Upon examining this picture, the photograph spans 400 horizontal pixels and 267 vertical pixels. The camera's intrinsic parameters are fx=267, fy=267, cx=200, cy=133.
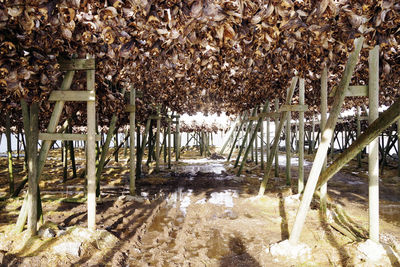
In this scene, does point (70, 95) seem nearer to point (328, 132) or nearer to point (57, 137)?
point (57, 137)

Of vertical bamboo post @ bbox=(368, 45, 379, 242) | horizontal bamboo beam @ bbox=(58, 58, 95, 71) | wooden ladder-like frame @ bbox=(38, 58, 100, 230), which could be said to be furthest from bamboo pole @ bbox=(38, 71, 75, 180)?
vertical bamboo post @ bbox=(368, 45, 379, 242)

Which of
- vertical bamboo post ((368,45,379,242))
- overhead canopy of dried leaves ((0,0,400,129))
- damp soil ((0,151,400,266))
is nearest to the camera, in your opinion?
overhead canopy of dried leaves ((0,0,400,129))

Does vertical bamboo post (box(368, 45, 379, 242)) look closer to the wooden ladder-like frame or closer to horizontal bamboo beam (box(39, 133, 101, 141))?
the wooden ladder-like frame

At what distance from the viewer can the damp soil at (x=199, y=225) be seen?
3475 mm

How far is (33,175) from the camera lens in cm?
377

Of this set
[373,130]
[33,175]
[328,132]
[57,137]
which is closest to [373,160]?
[328,132]

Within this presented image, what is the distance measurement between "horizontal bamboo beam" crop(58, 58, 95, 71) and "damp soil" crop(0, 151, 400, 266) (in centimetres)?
240

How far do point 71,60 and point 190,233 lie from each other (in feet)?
10.8

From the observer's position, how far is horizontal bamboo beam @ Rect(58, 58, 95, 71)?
3730 mm

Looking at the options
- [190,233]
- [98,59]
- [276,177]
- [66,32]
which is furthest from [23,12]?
[276,177]

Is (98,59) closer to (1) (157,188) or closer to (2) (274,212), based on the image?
(2) (274,212)

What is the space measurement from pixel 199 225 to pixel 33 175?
2839 millimetres

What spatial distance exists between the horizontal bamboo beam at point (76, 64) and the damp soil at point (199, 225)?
2.40 metres

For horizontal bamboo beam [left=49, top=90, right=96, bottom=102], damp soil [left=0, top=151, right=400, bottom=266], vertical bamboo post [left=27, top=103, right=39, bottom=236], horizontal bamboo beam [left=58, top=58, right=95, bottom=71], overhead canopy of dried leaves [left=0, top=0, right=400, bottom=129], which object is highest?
horizontal bamboo beam [left=58, top=58, right=95, bottom=71]
